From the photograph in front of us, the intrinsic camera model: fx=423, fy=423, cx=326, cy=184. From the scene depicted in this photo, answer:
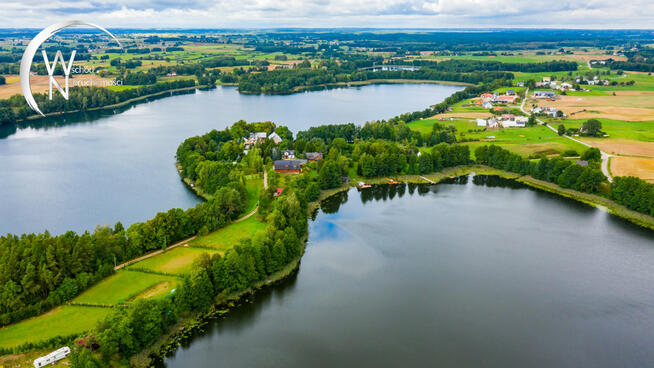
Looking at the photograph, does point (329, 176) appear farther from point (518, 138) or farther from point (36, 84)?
point (36, 84)

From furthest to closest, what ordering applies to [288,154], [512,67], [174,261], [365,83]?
1. [512,67]
2. [365,83]
3. [288,154]
4. [174,261]

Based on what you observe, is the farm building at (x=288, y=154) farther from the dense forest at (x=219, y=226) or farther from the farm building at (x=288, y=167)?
the farm building at (x=288, y=167)

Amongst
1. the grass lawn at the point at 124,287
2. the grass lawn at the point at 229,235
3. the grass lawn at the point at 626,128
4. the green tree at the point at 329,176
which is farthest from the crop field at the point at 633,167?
the grass lawn at the point at 124,287

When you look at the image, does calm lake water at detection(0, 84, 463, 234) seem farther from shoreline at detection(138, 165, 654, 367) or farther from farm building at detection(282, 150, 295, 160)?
shoreline at detection(138, 165, 654, 367)

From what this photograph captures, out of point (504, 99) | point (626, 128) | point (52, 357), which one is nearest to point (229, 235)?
point (52, 357)

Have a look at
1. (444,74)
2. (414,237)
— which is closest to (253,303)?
(414,237)

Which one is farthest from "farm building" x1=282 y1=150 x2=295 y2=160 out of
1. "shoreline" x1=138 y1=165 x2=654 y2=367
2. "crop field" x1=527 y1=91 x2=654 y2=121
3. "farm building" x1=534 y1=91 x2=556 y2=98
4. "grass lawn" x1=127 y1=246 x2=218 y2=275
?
"farm building" x1=534 y1=91 x2=556 y2=98
